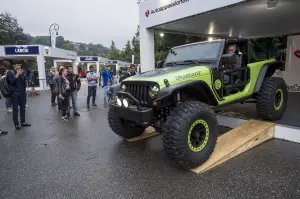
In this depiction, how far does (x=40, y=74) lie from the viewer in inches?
720

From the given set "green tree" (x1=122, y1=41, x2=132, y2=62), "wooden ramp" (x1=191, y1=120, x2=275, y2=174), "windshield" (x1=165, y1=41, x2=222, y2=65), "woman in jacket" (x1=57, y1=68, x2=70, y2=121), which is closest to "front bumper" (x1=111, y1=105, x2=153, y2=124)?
"wooden ramp" (x1=191, y1=120, x2=275, y2=174)

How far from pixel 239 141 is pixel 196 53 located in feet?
5.97

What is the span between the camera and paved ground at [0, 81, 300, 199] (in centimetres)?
269

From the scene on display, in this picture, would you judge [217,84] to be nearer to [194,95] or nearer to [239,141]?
[194,95]

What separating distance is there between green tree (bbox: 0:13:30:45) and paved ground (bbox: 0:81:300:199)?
47854mm

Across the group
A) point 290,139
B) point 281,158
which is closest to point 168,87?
point 281,158

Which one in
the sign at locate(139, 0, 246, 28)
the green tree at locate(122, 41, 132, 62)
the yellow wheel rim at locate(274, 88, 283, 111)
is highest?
the green tree at locate(122, 41, 132, 62)

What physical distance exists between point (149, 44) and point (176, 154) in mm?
6255

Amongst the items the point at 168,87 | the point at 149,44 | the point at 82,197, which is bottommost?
the point at 82,197

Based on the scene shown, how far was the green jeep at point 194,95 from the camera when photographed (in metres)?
3.11

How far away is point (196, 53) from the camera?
170 inches

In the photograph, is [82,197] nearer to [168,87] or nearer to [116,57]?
[168,87]

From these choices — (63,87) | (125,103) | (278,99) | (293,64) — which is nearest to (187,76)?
(125,103)

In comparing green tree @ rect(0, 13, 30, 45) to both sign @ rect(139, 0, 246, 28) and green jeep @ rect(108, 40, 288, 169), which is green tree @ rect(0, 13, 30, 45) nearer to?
sign @ rect(139, 0, 246, 28)
